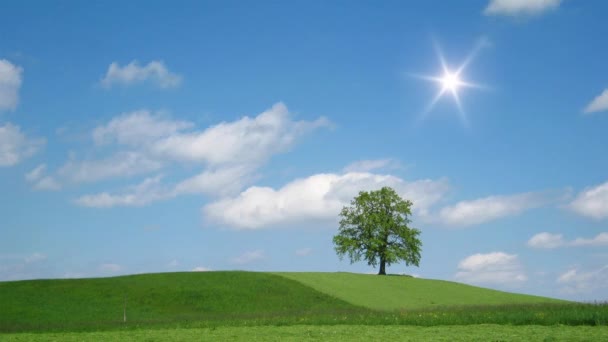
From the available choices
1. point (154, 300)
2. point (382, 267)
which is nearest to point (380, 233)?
point (382, 267)

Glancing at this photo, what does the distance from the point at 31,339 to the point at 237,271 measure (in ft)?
132

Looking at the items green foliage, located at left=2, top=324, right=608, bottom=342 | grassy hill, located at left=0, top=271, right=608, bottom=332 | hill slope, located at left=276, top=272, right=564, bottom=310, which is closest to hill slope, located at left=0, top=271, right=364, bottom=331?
grassy hill, located at left=0, top=271, right=608, bottom=332

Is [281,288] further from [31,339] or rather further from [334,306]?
[31,339]

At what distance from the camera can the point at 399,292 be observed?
60.7 meters

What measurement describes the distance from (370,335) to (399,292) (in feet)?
120

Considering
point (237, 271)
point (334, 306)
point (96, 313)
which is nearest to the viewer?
point (96, 313)

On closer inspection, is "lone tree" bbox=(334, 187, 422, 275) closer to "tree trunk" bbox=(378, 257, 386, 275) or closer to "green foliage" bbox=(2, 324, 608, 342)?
"tree trunk" bbox=(378, 257, 386, 275)

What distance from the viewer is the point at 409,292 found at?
201 ft

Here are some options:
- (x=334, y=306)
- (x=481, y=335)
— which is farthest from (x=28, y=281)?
(x=481, y=335)

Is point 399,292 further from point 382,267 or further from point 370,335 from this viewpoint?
point 370,335

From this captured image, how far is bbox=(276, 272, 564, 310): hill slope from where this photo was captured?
5584cm

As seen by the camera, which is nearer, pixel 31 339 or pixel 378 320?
pixel 31 339

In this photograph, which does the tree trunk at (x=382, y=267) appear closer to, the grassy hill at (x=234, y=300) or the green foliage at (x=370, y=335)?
the grassy hill at (x=234, y=300)

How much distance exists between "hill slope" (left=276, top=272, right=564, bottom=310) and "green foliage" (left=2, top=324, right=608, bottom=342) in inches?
941
